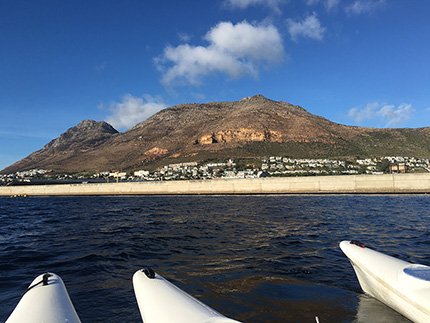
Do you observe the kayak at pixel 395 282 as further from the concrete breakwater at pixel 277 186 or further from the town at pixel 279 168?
the town at pixel 279 168

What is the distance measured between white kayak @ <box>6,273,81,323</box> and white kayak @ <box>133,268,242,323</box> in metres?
0.93

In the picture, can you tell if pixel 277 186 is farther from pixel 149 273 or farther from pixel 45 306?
pixel 45 306

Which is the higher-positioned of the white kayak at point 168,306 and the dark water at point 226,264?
the white kayak at point 168,306

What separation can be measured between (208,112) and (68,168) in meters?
78.2

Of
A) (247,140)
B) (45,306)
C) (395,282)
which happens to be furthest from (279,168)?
(45,306)

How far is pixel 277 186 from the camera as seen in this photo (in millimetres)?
40969

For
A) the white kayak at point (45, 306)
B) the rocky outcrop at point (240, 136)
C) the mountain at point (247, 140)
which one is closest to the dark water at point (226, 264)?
the white kayak at point (45, 306)

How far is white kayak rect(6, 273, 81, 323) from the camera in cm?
325

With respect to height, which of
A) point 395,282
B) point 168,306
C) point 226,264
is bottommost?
point 226,264

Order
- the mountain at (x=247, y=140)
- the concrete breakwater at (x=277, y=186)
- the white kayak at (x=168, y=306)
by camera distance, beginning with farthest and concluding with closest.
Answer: the mountain at (x=247, y=140), the concrete breakwater at (x=277, y=186), the white kayak at (x=168, y=306)

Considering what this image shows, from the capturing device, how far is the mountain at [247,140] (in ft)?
296

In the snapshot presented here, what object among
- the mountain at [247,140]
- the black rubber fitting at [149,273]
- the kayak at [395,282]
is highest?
the mountain at [247,140]

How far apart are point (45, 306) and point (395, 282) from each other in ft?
17.9

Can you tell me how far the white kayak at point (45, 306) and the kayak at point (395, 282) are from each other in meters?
4.81
